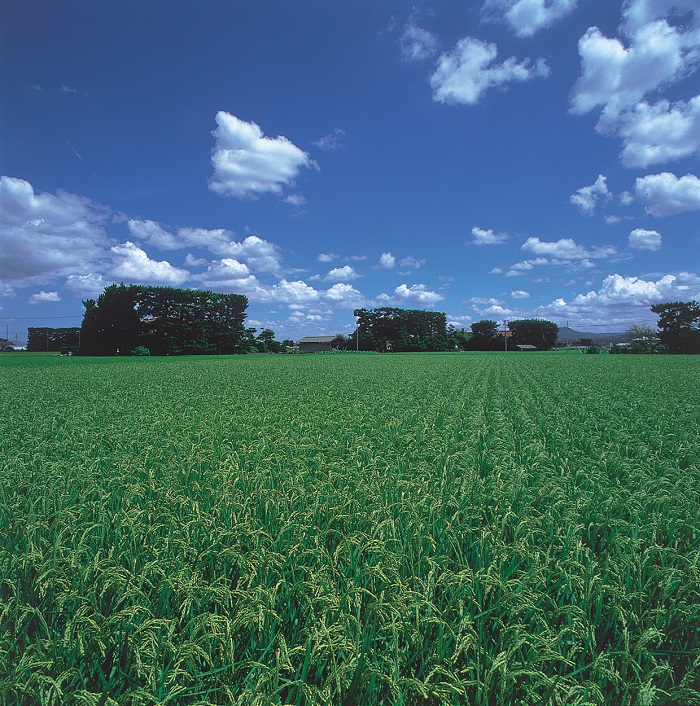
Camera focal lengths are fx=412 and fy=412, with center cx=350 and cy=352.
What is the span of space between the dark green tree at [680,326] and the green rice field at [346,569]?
99.9 meters

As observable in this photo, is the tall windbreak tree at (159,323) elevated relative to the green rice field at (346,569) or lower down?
elevated

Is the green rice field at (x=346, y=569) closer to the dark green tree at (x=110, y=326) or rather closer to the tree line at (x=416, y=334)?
the dark green tree at (x=110, y=326)

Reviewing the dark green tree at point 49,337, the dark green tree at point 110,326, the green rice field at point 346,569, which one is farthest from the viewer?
the dark green tree at point 49,337

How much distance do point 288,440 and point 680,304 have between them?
353ft

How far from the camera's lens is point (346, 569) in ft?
9.54

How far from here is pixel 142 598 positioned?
2588mm

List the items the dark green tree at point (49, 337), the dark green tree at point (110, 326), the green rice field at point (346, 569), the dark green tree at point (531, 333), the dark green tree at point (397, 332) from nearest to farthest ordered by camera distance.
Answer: the green rice field at point (346, 569), the dark green tree at point (110, 326), the dark green tree at point (49, 337), the dark green tree at point (397, 332), the dark green tree at point (531, 333)

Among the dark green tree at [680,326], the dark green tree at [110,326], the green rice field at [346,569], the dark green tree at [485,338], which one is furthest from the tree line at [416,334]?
the green rice field at [346,569]

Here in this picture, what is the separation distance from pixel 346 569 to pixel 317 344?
130583 millimetres

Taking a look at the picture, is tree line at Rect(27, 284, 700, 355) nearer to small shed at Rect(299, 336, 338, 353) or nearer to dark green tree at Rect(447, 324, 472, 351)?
dark green tree at Rect(447, 324, 472, 351)

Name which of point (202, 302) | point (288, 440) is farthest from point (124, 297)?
point (288, 440)

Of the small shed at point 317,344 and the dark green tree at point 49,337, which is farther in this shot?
the small shed at point 317,344

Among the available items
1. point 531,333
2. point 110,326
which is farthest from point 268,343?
point 531,333

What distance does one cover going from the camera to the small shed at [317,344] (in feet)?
431
